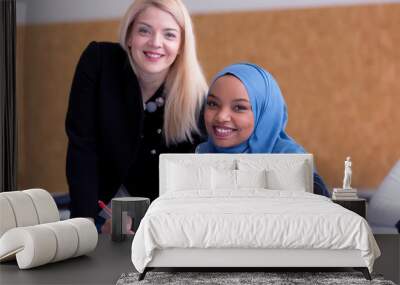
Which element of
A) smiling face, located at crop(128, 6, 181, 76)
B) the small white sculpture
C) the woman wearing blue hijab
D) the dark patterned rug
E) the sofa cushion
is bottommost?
the dark patterned rug

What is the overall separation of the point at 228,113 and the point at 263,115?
327 mm

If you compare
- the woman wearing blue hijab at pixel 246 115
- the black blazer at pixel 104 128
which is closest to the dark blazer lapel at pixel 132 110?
the black blazer at pixel 104 128

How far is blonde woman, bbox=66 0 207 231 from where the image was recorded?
659 centimetres

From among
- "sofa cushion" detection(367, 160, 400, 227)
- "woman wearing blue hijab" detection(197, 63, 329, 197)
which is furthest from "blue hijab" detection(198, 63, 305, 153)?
"sofa cushion" detection(367, 160, 400, 227)

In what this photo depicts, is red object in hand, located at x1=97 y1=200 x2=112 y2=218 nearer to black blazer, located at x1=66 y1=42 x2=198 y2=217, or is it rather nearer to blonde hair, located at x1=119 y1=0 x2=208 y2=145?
black blazer, located at x1=66 y1=42 x2=198 y2=217

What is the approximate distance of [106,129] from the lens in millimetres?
6688

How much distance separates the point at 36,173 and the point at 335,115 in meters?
3.01

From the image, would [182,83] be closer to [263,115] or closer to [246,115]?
[246,115]

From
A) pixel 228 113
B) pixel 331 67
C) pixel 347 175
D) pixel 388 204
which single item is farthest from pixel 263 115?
pixel 388 204

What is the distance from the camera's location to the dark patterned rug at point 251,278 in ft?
15.1

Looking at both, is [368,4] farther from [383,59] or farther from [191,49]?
[191,49]

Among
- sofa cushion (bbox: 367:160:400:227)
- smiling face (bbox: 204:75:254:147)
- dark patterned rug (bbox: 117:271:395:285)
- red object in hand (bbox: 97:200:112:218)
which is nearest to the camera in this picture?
dark patterned rug (bbox: 117:271:395:285)

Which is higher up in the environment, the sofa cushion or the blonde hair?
the blonde hair

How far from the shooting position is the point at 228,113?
21.2 ft
